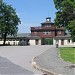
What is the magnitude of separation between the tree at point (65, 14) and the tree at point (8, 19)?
26.1 meters

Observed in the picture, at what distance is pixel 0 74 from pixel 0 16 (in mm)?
72082

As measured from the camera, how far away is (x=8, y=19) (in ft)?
282

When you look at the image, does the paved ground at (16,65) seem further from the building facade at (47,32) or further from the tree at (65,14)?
the building facade at (47,32)

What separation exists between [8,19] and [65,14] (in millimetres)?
30582

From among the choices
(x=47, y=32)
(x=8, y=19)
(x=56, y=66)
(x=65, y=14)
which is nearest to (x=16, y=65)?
(x=56, y=66)

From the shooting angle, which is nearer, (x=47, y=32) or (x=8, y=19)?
(x=8, y=19)

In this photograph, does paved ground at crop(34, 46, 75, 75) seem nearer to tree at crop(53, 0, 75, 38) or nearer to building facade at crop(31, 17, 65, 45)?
tree at crop(53, 0, 75, 38)

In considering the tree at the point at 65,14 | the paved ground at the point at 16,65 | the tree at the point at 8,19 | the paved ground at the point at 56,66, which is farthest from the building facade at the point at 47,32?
the paved ground at the point at 56,66

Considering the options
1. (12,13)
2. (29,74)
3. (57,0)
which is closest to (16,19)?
(12,13)

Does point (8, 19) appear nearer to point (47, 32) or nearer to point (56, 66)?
point (47, 32)

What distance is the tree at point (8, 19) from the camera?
84.3m

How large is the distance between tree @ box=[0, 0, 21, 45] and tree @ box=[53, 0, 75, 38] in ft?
85.7

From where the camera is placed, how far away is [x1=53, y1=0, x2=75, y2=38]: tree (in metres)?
56.6

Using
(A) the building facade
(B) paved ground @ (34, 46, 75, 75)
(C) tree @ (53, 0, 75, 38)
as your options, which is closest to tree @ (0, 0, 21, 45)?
(A) the building facade
